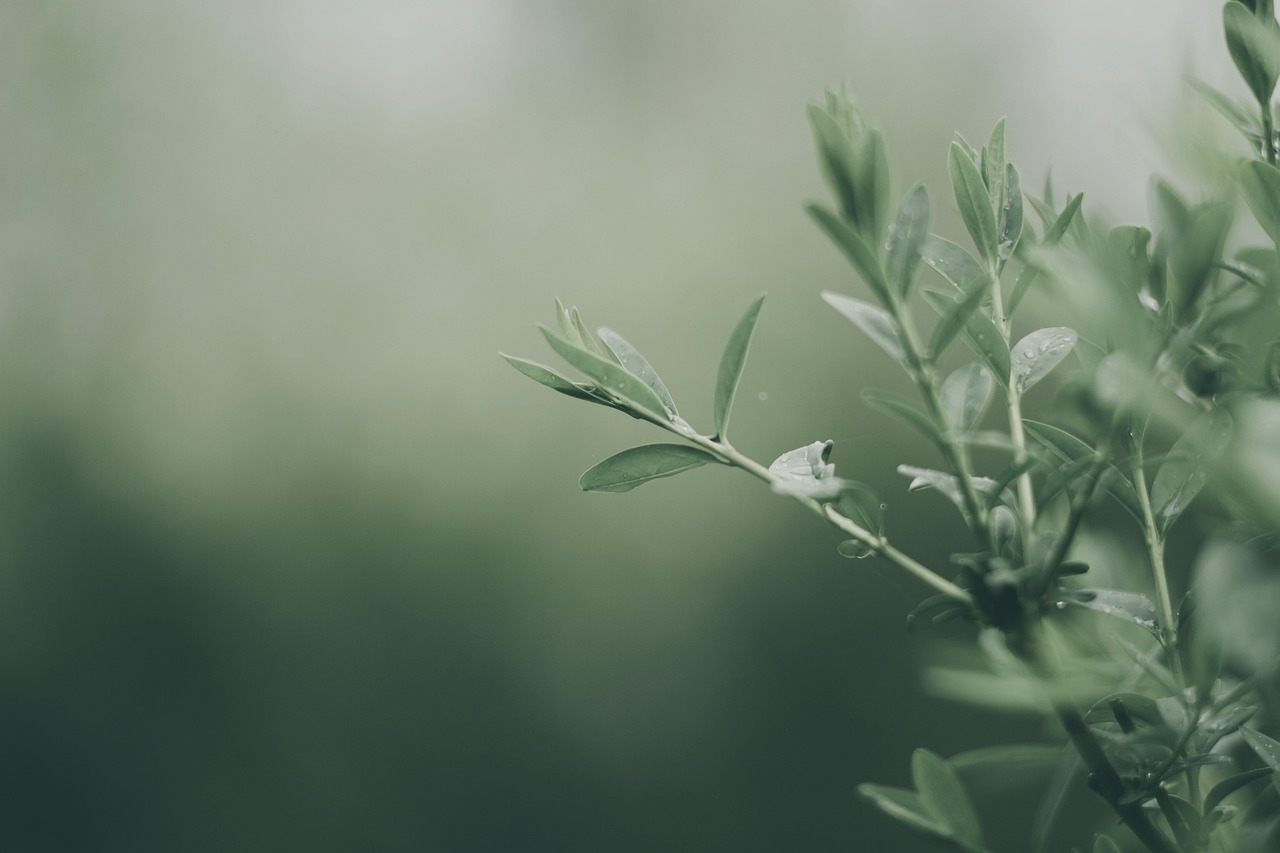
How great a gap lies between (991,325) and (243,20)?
A: 220cm

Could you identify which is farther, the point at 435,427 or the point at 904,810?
the point at 435,427

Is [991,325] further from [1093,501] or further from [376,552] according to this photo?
A: [376,552]

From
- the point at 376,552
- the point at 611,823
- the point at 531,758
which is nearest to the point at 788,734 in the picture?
the point at 611,823

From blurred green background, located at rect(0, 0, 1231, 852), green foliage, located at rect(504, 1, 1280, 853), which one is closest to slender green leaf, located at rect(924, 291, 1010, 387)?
green foliage, located at rect(504, 1, 1280, 853)

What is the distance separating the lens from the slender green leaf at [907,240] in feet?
0.45

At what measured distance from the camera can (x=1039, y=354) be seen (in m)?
0.17

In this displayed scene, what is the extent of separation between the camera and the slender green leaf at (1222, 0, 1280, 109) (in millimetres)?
168

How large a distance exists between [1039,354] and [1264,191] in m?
0.04

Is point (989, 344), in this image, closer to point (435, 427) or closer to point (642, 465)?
point (642, 465)

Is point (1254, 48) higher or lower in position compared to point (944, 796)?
higher

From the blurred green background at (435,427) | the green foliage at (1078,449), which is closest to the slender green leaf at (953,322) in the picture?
the green foliage at (1078,449)

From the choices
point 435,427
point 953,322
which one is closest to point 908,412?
point 953,322

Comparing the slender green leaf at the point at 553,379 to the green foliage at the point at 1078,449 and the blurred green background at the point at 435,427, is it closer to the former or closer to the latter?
the green foliage at the point at 1078,449

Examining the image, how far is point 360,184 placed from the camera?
6.16 feet
